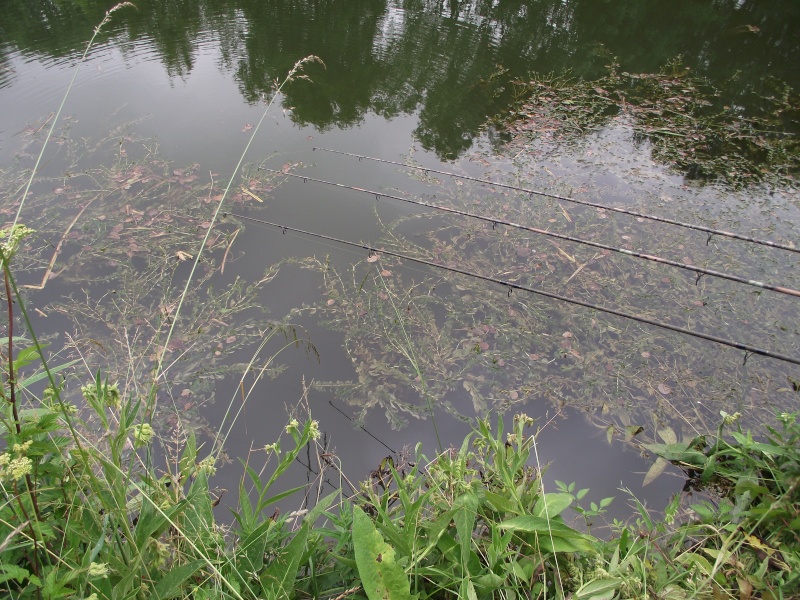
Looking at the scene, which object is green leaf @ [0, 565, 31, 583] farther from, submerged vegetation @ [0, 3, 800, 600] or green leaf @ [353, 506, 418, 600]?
green leaf @ [353, 506, 418, 600]

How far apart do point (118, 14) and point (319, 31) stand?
256 cm

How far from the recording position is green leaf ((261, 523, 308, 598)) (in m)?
1.32

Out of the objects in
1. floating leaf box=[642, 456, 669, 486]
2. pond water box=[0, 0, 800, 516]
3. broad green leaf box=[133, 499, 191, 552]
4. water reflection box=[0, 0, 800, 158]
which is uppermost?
water reflection box=[0, 0, 800, 158]

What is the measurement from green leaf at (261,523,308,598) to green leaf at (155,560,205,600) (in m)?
0.18

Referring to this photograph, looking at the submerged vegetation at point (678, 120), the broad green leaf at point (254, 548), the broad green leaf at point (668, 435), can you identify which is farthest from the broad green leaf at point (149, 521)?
the submerged vegetation at point (678, 120)

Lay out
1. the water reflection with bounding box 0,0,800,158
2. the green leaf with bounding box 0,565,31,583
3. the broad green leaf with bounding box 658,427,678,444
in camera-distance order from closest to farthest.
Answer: the green leaf with bounding box 0,565,31,583 → the broad green leaf with bounding box 658,427,678,444 → the water reflection with bounding box 0,0,800,158

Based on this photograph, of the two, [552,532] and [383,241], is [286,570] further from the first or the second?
[383,241]

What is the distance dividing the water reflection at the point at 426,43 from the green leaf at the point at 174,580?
3.74m

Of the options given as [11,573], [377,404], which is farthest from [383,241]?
[11,573]

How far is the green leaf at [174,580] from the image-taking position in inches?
48.0

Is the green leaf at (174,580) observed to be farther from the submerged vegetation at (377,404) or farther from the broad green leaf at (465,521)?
the broad green leaf at (465,521)

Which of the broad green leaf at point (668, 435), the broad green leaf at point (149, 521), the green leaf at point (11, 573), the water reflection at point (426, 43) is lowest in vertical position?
the broad green leaf at point (668, 435)

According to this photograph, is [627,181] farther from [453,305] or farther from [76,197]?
[76,197]

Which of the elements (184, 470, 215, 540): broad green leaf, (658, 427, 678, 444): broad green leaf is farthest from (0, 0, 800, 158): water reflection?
(184, 470, 215, 540): broad green leaf
